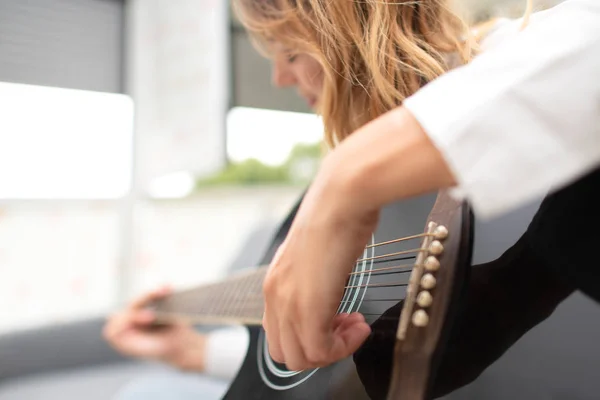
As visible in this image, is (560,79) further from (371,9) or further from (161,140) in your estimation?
(161,140)

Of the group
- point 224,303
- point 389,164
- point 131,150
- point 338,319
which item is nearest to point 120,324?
point 224,303

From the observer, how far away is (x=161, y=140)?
4.48ft

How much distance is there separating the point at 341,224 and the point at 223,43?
195cm

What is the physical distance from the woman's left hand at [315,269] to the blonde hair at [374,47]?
189 millimetres

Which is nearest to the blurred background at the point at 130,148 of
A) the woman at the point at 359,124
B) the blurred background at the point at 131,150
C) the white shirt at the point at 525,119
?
the blurred background at the point at 131,150

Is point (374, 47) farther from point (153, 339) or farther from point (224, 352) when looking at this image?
point (153, 339)

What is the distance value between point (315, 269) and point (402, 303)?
0.35 ft

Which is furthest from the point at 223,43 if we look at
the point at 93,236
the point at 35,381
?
the point at 35,381

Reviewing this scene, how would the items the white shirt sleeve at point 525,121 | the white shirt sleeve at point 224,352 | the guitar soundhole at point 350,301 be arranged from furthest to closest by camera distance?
the white shirt sleeve at point 224,352, the guitar soundhole at point 350,301, the white shirt sleeve at point 525,121

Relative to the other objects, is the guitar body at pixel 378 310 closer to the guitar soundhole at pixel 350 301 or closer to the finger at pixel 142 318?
the guitar soundhole at pixel 350 301

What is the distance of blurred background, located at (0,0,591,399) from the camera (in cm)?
45

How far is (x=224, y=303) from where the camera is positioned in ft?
2.40

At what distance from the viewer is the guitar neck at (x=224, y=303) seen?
61cm

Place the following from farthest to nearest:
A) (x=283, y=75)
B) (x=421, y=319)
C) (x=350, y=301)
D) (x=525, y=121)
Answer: (x=283, y=75), (x=350, y=301), (x=421, y=319), (x=525, y=121)
